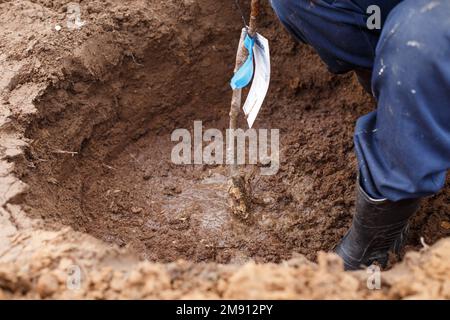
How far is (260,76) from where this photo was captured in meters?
2.10

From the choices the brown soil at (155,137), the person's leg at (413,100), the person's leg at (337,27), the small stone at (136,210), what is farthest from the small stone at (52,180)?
the person's leg at (413,100)

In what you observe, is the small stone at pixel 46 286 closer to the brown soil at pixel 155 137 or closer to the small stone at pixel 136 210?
the brown soil at pixel 155 137

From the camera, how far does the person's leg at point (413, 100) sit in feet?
4.99

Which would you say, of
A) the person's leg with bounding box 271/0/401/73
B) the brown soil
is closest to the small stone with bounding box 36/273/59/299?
the brown soil

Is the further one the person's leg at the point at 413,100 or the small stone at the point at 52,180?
the small stone at the point at 52,180

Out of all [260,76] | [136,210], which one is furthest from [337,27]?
[136,210]

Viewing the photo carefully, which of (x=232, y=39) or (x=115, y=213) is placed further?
(x=232, y=39)

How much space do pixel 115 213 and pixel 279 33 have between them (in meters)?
1.16

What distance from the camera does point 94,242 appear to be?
1.61m

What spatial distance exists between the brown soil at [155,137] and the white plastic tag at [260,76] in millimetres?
500

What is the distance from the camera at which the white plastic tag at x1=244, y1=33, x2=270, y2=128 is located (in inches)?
81.5
